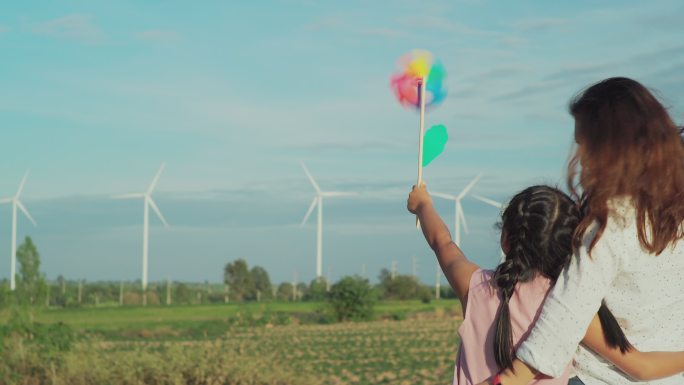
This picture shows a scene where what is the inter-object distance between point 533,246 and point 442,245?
312mm

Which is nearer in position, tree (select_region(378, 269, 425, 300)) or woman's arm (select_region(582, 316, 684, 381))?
woman's arm (select_region(582, 316, 684, 381))

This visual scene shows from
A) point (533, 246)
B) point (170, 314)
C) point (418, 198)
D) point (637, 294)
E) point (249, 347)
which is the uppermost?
point (418, 198)

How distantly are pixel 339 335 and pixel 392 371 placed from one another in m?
15.9

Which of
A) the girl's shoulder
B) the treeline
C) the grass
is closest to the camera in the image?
the girl's shoulder

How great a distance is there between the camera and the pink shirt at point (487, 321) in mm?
2672

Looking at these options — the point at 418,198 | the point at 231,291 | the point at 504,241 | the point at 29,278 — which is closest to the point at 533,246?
the point at 504,241

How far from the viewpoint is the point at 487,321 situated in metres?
2.74

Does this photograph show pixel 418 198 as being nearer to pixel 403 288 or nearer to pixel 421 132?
pixel 421 132

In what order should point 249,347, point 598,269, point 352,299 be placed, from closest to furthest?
1. point 598,269
2. point 249,347
3. point 352,299

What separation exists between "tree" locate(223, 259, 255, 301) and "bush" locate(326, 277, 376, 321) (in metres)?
31.4

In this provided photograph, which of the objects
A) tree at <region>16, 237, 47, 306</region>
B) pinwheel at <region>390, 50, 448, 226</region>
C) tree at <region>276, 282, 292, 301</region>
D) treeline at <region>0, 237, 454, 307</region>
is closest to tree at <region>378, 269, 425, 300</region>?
treeline at <region>0, 237, 454, 307</region>

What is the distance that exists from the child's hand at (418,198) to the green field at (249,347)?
28.7ft

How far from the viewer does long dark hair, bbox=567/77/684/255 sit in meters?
2.53

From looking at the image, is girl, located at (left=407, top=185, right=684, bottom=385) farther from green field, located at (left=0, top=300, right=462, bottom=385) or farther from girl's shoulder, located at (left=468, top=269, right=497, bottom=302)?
green field, located at (left=0, top=300, right=462, bottom=385)
